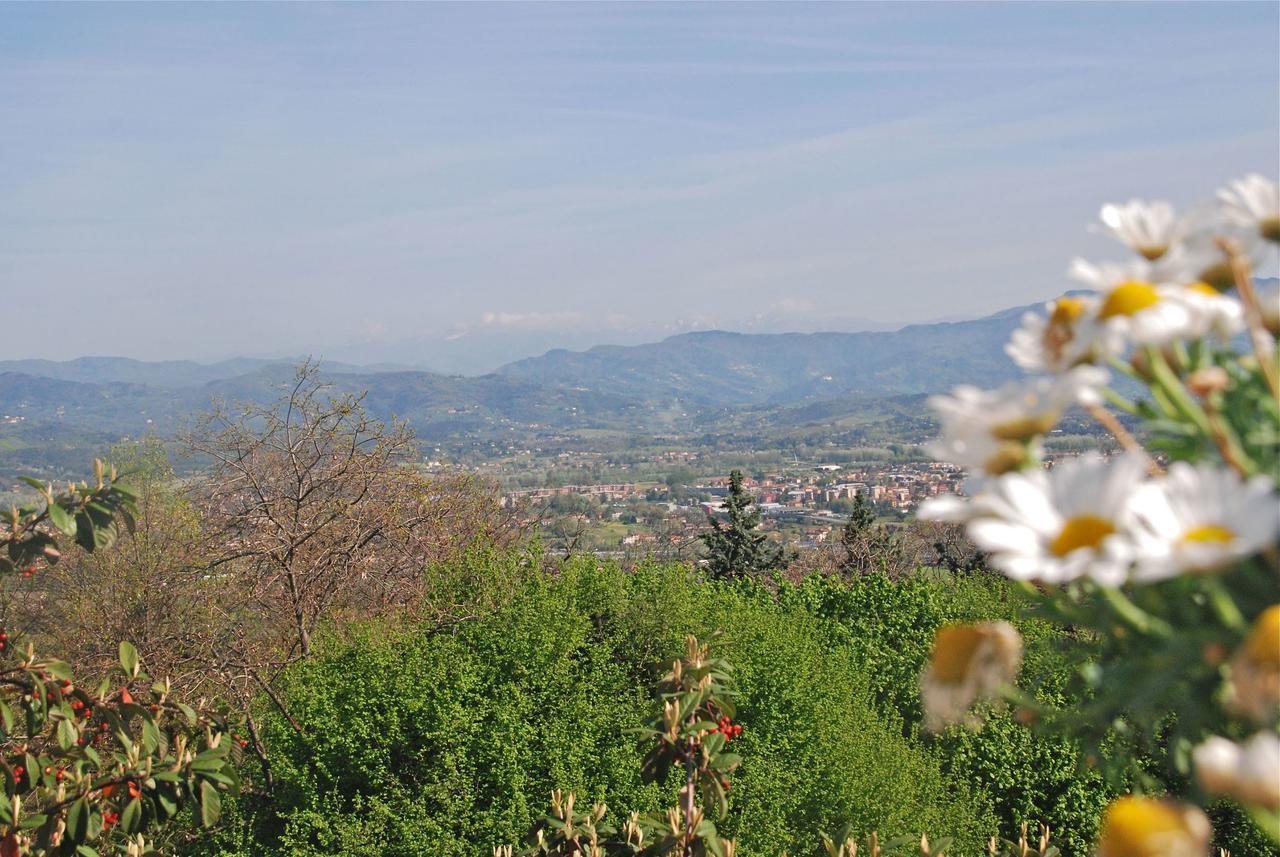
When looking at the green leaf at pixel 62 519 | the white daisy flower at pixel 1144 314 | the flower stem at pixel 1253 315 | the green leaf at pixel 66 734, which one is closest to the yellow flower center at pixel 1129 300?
the white daisy flower at pixel 1144 314

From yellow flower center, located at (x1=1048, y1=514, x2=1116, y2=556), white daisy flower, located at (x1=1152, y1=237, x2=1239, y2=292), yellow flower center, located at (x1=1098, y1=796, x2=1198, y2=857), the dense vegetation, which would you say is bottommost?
the dense vegetation

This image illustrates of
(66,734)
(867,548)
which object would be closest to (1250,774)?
(66,734)

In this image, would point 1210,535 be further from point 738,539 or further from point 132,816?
point 738,539

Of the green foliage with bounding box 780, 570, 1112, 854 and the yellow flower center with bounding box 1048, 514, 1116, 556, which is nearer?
the yellow flower center with bounding box 1048, 514, 1116, 556

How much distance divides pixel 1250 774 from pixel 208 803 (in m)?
4.34

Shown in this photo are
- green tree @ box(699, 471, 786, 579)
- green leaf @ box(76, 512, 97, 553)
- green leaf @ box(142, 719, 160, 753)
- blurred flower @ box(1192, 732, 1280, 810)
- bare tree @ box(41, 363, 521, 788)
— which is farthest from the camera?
green tree @ box(699, 471, 786, 579)

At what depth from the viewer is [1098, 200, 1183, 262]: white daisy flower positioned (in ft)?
3.49

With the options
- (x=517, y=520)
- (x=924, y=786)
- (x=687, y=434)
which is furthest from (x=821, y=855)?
(x=687, y=434)

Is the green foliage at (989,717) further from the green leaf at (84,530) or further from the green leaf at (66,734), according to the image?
the green leaf at (84,530)

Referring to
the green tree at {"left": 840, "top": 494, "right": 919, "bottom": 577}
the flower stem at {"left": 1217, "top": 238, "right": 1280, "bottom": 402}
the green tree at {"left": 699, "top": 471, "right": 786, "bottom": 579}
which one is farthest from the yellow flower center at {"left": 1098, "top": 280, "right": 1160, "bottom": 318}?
the green tree at {"left": 699, "top": 471, "right": 786, "bottom": 579}

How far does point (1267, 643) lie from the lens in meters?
0.68

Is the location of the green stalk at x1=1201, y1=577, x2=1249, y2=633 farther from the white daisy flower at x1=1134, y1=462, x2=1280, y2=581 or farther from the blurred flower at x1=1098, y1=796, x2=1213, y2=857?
the blurred flower at x1=1098, y1=796, x2=1213, y2=857

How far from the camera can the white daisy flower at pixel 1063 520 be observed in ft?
2.55

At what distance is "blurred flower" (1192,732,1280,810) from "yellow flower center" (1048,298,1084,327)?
458mm
